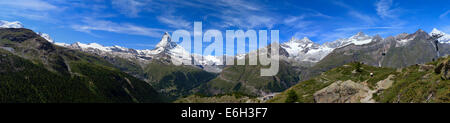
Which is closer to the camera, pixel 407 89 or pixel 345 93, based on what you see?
pixel 407 89

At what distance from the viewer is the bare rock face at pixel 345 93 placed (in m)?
57.5

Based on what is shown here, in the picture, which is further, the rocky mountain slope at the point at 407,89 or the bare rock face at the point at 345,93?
the bare rock face at the point at 345,93

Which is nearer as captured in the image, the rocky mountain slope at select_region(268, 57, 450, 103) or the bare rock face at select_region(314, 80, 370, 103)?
the rocky mountain slope at select_region(268, 57, 450, 103)

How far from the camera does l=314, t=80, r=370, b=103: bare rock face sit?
189ft

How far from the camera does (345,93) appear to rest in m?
60.5

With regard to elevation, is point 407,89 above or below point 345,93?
above
